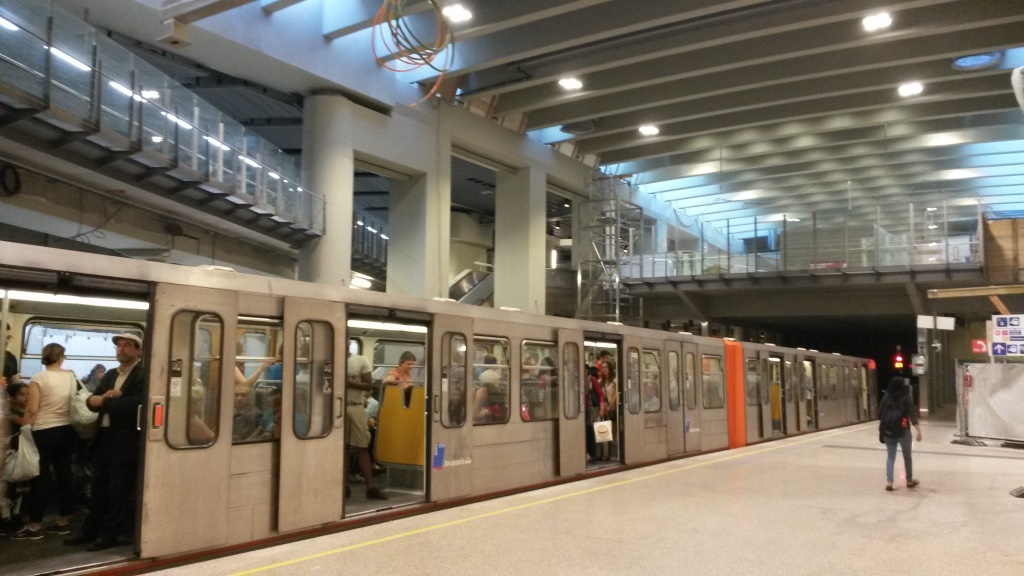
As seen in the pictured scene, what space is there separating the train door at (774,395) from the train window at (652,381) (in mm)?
6120

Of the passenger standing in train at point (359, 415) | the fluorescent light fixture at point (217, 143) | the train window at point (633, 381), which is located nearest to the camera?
the passenger standing in train at point (359, 415)

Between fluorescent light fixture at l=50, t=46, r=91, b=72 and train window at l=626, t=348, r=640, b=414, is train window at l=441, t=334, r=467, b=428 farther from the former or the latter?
fluorescent light fixture at l=50, t=46, r=91, b=72

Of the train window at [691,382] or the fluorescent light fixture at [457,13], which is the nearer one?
the train window at [691,382]

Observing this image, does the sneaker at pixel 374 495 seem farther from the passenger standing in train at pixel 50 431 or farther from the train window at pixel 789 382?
the train window at pixel 789 382

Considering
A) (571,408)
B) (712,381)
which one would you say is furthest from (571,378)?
(712,381)

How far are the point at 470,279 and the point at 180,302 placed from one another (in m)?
26.5

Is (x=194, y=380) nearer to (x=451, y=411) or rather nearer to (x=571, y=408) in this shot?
(x=451, y=411)

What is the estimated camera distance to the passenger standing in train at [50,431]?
655 cm

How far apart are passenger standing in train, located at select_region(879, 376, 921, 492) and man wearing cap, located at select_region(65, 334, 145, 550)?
30.4ft

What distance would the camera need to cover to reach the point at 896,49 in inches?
738

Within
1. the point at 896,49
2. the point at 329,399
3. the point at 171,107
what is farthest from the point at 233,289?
the point at 896,49

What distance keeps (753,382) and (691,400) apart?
3663mm

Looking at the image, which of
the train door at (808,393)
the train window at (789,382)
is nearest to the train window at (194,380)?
the train window at (789,382)

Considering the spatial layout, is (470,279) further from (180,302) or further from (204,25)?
(180,302)
